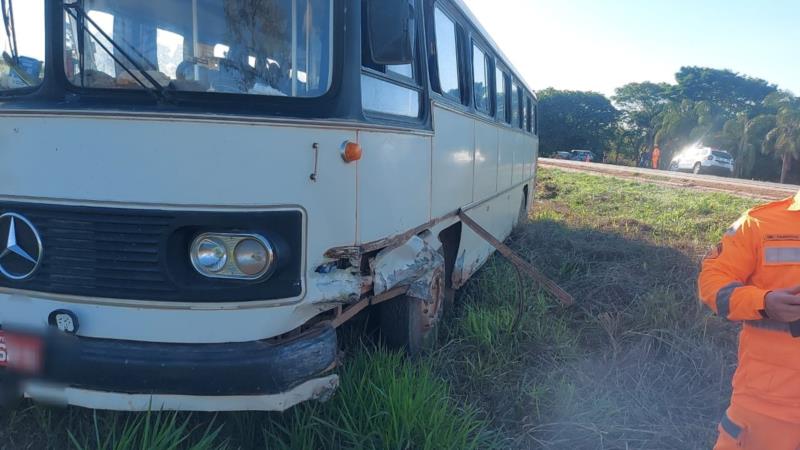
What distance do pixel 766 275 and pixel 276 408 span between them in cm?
204

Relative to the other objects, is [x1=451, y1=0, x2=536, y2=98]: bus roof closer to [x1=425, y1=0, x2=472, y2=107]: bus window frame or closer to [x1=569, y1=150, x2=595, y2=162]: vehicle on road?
[x1=425, y1=0, x2=472, y2=107]: bus window frame

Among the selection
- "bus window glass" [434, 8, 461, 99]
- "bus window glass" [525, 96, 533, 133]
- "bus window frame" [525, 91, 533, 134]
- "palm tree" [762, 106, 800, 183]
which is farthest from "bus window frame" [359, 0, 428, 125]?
"palm tree" [762, 106, 800, 183]

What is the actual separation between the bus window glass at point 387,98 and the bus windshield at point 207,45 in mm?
299

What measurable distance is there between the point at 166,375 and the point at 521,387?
2.18 m

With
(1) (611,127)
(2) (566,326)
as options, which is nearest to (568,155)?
(1) (611,127)

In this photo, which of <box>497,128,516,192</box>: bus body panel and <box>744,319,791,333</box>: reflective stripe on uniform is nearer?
<box>744,319,791,333</box>: reflective stripe on uniform

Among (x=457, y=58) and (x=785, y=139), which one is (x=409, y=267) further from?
(x=785, y=139)

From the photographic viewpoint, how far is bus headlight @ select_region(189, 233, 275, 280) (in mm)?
2605

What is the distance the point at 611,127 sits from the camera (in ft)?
205

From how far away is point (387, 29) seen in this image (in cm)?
290

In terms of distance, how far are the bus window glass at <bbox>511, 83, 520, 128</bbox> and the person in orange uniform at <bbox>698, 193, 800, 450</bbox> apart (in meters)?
6.02

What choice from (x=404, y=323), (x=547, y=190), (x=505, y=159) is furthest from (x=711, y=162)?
(x=404, y=323)

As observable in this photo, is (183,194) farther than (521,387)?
No

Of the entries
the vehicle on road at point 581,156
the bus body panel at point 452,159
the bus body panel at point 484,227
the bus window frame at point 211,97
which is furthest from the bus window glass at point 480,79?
the vehicle on road at point 581,156
